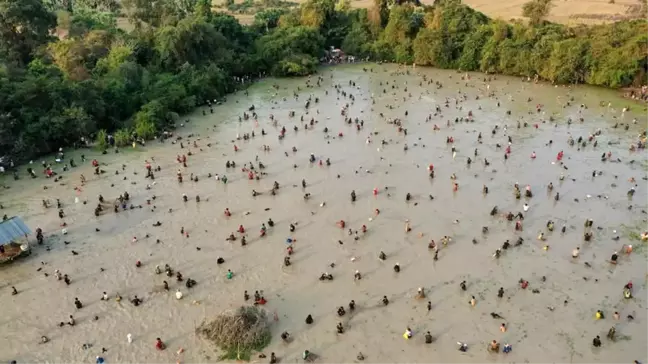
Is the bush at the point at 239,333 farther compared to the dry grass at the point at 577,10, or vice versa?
the dry grass at the point at 577,10

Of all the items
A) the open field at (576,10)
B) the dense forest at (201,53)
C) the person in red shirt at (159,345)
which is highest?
the open field at (576,10)

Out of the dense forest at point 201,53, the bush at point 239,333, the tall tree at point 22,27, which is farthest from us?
the tall tree at point 22,27

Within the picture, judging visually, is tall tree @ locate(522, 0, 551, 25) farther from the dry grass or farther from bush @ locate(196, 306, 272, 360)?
bush @ locate(196, 306, 272, 360)

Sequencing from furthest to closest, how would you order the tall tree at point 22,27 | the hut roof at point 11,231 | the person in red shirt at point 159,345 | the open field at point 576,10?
the open field at point 576,10
the tall tree at point 22,27
the hut roof at point 11,231
the person in red shirt at point 159,345

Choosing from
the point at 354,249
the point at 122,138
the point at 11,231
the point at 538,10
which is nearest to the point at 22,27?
the point at 122,138

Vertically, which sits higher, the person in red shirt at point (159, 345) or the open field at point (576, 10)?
the open field at point (576, 10)

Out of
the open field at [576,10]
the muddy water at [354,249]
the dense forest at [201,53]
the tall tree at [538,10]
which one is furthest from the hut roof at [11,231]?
the open field at [576,10]

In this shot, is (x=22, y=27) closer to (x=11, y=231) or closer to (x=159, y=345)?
(x=11, y=231)

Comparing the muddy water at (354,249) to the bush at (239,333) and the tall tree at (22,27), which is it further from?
the tall tree at (22,27)
